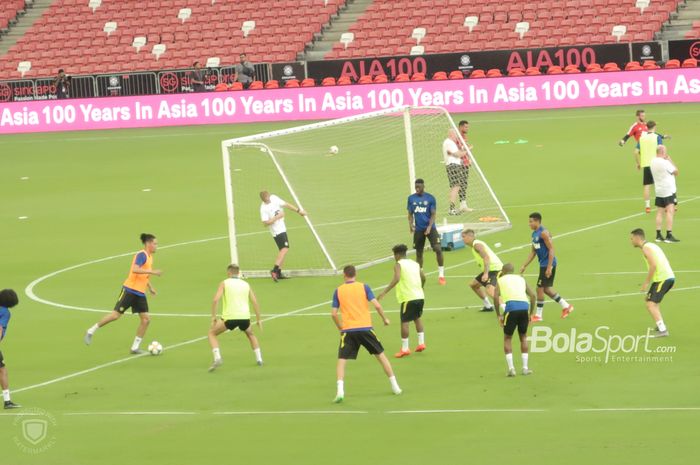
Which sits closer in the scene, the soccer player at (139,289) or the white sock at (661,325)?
the white sock at (661,325)

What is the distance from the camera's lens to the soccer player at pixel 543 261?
23203 mm

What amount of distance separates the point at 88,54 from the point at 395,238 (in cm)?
3879

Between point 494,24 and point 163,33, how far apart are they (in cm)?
1758

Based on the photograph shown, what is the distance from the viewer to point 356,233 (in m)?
33.8

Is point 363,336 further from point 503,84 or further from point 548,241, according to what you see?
point 503,84

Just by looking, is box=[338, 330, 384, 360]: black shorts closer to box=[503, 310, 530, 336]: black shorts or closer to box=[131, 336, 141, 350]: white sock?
box=[503, 310, 530, 336]: black shorts

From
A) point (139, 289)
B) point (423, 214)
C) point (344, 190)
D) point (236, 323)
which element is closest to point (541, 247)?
point (423, 214)

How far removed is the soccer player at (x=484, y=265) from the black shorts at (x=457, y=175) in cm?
1081

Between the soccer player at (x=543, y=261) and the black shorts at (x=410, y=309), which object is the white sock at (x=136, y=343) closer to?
the black shorts at (x=410, y=309)

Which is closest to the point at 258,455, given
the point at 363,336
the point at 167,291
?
the point at 363,336

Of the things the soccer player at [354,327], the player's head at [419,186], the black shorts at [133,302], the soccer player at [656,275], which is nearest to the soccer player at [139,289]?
the black shorts at [133,302]

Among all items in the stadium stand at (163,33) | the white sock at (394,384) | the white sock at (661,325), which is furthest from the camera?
the stadium stand at (163,33)

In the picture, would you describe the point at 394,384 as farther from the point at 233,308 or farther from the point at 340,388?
the point at 233,308

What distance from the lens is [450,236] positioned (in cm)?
3141
